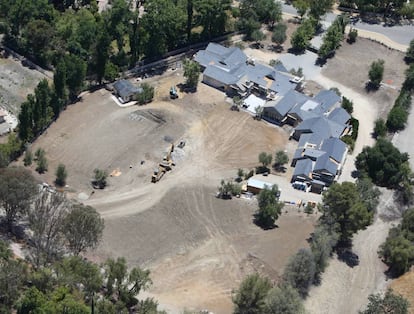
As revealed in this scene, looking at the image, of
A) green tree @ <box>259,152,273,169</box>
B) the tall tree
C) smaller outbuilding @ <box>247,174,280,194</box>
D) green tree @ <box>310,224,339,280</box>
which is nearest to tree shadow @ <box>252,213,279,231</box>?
smaller outbuilding @ <box>247,174,280,194</box>

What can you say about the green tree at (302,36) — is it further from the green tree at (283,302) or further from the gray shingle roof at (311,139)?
the green tree at (283,302)

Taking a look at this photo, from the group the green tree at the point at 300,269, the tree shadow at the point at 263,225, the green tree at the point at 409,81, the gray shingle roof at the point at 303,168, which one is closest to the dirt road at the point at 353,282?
the green tree at the point at 300,269

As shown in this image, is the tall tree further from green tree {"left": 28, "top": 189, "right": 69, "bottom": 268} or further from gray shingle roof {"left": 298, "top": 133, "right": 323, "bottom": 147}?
gray shingle roof {"left": 298, "top": 133, "right": 323, "bottom": 147}

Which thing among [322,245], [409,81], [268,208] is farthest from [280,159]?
[409,81]

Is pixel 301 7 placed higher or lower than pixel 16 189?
higher

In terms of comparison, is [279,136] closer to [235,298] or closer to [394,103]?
[394,103]

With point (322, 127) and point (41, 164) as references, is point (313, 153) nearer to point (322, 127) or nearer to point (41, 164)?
point (322, 127)

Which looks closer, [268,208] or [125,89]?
[268,208]
